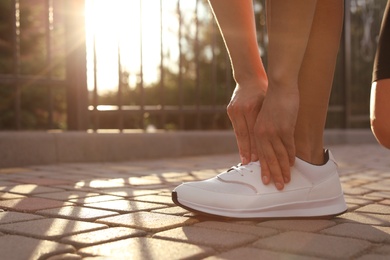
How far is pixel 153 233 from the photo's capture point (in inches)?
65.3

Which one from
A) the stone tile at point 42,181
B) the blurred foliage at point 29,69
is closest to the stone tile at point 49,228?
the stone tile at point 42,181

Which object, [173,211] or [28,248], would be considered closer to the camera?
[28,248]

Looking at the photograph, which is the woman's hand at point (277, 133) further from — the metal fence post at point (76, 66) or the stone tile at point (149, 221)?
the metal fence post at point (76, 66)

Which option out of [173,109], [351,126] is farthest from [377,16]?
[173,109]

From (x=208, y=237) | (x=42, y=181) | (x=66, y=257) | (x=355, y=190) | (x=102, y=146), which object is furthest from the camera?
(x=102, y=146)

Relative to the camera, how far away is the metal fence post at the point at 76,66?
175 inches

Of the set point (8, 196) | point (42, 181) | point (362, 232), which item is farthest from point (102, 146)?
point (362, 232)

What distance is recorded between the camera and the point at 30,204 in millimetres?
2166

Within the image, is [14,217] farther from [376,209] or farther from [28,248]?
[376,209]

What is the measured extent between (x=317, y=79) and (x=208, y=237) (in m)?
0.69

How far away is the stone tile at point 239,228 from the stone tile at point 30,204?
0.64m

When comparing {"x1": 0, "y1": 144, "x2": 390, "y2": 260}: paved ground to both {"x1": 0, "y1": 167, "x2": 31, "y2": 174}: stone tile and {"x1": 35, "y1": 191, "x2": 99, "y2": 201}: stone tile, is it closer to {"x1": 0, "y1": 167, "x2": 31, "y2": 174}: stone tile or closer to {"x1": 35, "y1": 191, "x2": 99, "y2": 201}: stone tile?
{"x1": 35, "y1": 191, "x2": 99, "y2": 201}: stone tile

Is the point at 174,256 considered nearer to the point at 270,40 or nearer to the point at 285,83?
the point at 285,83

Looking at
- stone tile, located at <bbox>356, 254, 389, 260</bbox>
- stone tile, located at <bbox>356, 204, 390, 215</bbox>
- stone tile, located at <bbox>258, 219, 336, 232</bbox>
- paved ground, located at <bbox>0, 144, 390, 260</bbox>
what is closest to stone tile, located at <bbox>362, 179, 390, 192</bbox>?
paved ground, located at <bbox>0, 144, 390, 260</bbox>
